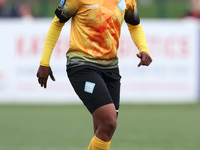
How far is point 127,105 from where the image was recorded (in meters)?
14.3

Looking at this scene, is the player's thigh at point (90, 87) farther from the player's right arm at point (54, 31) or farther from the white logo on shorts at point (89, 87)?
the player's right arm at point (54, 31)

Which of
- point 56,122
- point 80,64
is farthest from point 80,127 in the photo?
point 80,64

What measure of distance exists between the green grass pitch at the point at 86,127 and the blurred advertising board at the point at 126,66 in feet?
1.66

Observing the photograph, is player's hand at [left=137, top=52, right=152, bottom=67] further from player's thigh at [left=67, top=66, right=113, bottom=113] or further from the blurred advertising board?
the blurred advertising board

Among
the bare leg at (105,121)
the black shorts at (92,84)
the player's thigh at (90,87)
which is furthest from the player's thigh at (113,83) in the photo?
the bare leg at (105,121)

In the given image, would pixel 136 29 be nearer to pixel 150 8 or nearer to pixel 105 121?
pixel 105 121

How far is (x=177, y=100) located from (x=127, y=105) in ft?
4.40

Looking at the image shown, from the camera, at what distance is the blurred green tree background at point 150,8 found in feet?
53.7

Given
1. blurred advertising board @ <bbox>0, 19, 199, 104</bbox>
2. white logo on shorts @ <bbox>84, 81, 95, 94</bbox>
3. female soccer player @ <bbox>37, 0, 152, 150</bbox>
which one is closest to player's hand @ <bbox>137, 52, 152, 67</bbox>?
female soccer player @ <bbox>37, 0, 152, 150</bbox>

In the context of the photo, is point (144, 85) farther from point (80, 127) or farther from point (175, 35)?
point (80, 127)

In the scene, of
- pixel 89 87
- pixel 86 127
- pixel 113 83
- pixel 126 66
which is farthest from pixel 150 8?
pixel 89 87

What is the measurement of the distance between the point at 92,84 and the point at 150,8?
11560 mm

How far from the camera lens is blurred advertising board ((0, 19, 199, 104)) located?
14.4 m

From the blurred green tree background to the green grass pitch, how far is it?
10.5 feet
